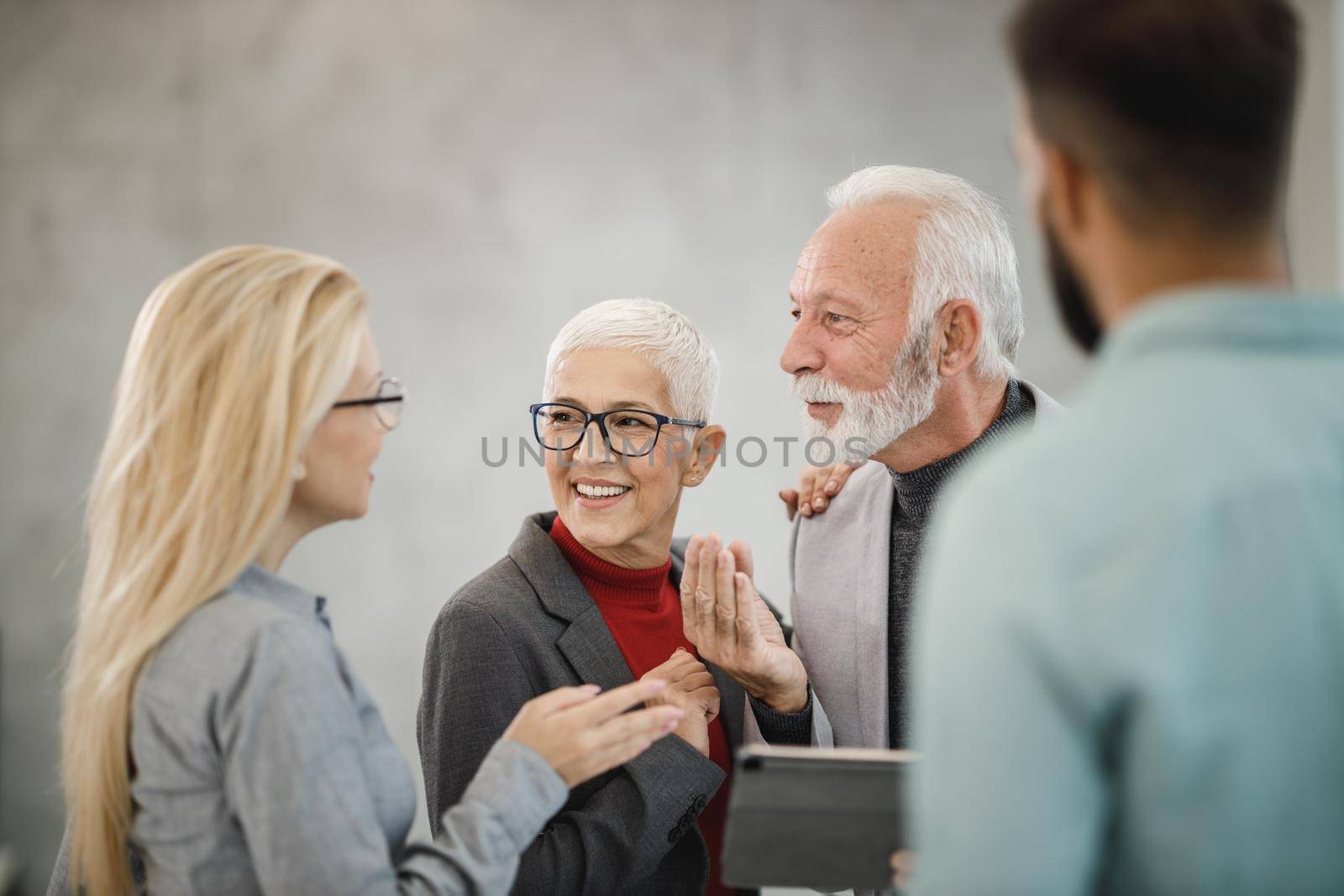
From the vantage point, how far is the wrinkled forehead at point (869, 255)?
76.1 inches

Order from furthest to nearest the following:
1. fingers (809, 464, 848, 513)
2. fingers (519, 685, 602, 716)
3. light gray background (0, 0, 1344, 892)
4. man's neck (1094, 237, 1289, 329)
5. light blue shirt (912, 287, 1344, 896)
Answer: light gray background (0, 0, 1344, 892), fingers (809, 464, 848, 513), fingers (519, 685, 602, 716), man's neck (1094, 237, 1289, 329), light blue shirt (912, 287, 1344, 896)

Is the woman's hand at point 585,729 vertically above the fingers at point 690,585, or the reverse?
the fingers at point 690,585

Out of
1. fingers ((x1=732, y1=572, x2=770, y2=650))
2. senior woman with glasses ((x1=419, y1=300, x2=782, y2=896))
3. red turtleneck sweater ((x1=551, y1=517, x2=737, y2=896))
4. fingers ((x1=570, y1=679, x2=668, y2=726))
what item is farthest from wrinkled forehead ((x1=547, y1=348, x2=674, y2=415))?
fingers ((x1=570, y1=679, x2=668, y2=726))

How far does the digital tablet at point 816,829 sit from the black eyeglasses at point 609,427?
793mm

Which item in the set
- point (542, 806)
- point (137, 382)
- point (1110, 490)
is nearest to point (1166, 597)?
point (1110, 490)

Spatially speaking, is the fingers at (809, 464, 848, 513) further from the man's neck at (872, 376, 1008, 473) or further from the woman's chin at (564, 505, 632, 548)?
the woman's chin at (564, 505, 632, 548)

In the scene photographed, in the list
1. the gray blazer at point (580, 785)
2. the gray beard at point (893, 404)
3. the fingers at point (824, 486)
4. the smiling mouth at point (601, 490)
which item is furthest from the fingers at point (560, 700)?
the fingers at point (824, 486)

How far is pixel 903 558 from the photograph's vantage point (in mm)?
1981

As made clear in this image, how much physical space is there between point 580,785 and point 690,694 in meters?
0.22

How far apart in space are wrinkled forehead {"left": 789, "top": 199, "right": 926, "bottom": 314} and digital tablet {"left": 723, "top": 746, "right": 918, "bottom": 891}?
987 mm

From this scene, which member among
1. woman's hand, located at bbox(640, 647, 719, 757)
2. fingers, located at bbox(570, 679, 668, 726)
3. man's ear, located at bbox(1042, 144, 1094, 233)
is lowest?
woman's hand, located at bbox(640, 647, 719, 757)

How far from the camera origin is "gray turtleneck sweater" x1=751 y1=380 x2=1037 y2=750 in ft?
6.07

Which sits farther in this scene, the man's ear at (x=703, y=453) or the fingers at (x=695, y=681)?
the man's ear at (x=703, y=453)

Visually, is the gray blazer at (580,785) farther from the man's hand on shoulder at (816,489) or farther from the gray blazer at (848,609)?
the man's hand on shoulder at (816,489)
